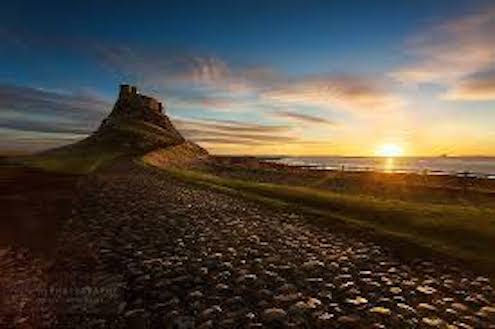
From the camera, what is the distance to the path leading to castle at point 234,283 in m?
9.66

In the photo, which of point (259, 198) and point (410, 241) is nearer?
point (410, 241)

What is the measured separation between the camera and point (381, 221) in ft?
78.6

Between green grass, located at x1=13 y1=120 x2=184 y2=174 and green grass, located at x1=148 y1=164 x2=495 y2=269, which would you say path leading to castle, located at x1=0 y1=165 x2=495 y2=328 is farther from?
green grass, located at x1=13 y1=120 x2=184 y2=174

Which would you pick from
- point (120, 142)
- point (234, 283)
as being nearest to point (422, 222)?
point (234, 283)

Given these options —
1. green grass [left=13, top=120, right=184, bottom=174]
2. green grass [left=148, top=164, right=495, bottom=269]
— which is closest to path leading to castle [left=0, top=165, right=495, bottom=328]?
green grass [left=148, top=164, right=495, bottom=269]

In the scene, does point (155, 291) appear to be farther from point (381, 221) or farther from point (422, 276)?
point (381, 221)

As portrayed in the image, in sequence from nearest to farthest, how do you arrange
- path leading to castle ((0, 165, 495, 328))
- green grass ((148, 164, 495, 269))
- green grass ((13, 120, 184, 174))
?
path leading to castle ((0, 165, 495, 328)) < green grass ((148, 164, 495, 269)) < green grass ((13, 120, 184, 174))

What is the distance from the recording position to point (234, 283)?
11844mm

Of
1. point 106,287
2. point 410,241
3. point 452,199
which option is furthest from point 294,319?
point 452,199

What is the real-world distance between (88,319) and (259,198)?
24829mm

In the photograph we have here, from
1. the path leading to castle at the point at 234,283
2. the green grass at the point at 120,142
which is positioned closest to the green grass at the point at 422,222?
the path leading to castle at the point at 234,283

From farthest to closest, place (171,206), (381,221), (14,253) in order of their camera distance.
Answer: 1. (171,206)
2. (381,221)
3. (14,253)

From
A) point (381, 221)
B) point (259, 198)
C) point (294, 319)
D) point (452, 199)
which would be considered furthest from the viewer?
point (452, 199)

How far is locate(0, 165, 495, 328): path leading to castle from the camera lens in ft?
31.7
